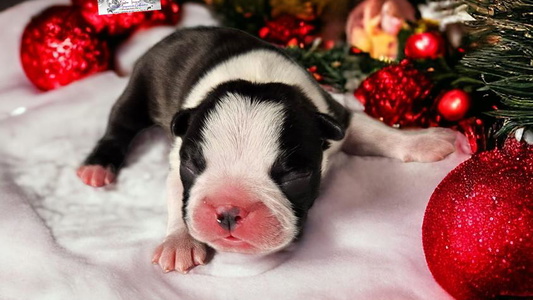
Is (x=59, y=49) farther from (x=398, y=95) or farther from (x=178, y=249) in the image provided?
(x=398, y=95)

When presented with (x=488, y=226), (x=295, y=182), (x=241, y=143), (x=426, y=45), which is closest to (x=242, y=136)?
(x=241, y=143)

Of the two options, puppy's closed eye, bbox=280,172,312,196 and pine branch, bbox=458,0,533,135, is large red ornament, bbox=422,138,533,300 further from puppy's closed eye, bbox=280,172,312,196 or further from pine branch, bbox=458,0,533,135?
puppy's closed eye, bbox=280,172,312,196

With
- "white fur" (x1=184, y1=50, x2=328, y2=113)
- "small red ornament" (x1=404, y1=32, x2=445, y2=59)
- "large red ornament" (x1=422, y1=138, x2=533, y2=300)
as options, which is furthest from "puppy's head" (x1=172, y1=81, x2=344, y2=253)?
"small red ornament" (x1=404, y1=32, x2=445, y2=59)

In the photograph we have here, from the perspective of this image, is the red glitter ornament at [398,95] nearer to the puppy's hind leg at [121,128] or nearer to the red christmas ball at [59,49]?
the puppy's hind leg at [121,128]

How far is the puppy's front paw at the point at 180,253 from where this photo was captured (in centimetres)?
126

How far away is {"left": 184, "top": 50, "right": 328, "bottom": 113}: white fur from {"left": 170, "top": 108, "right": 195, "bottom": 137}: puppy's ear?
0.42 feet

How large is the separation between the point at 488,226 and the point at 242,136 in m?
0.49

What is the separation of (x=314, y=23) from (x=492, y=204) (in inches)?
49.5

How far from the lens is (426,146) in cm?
162

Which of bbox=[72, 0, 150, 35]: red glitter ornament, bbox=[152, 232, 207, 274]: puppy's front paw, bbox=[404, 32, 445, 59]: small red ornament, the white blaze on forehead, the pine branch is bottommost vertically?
bbox=[152, 232, 207, 274]: puppy's front paw

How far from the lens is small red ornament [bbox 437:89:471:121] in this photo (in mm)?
1610

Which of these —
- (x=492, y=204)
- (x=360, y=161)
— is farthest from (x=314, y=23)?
(x=492, y=204)

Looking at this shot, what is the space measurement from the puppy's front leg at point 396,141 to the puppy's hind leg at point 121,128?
0.62 meters

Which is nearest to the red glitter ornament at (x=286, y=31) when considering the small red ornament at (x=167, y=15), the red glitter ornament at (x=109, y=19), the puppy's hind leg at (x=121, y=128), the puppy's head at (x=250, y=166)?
the small red ornament at (x=167, y=15)
